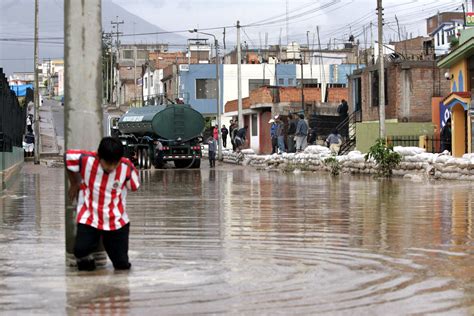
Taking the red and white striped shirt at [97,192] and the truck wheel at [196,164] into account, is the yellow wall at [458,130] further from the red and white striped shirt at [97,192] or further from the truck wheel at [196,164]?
the red and white striped shirt at [97,192]

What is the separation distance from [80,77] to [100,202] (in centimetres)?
117

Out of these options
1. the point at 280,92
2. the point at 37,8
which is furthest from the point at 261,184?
the point at 280,92

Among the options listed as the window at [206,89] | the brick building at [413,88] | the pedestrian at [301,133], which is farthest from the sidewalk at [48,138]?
the brick building at [413,88]

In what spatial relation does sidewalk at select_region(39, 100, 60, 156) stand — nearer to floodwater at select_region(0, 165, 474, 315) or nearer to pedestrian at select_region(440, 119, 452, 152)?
pedestrian at select_region(440, 119, 452, 152)

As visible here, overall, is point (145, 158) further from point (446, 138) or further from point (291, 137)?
point (446, 138)

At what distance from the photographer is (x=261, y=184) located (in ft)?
85.8

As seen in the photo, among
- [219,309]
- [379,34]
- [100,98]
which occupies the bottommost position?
[219,309]

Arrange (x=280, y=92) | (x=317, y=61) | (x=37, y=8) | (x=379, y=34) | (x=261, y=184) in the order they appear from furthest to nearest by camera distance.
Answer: (x=317, y=61) < (x=280, y=92) < (x=37, y=8) < (x=379, y=34) < (x=261, y=184)

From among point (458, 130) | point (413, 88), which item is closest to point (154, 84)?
point (413, 88)

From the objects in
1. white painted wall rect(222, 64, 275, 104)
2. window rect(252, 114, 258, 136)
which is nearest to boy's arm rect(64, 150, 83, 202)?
window rect(252, 114, 258, 136)

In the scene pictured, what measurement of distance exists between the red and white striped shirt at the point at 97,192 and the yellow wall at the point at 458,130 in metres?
26.0

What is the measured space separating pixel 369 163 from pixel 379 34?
18.1 ft

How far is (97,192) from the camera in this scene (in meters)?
8.33

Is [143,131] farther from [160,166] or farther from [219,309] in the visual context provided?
[219,309]
